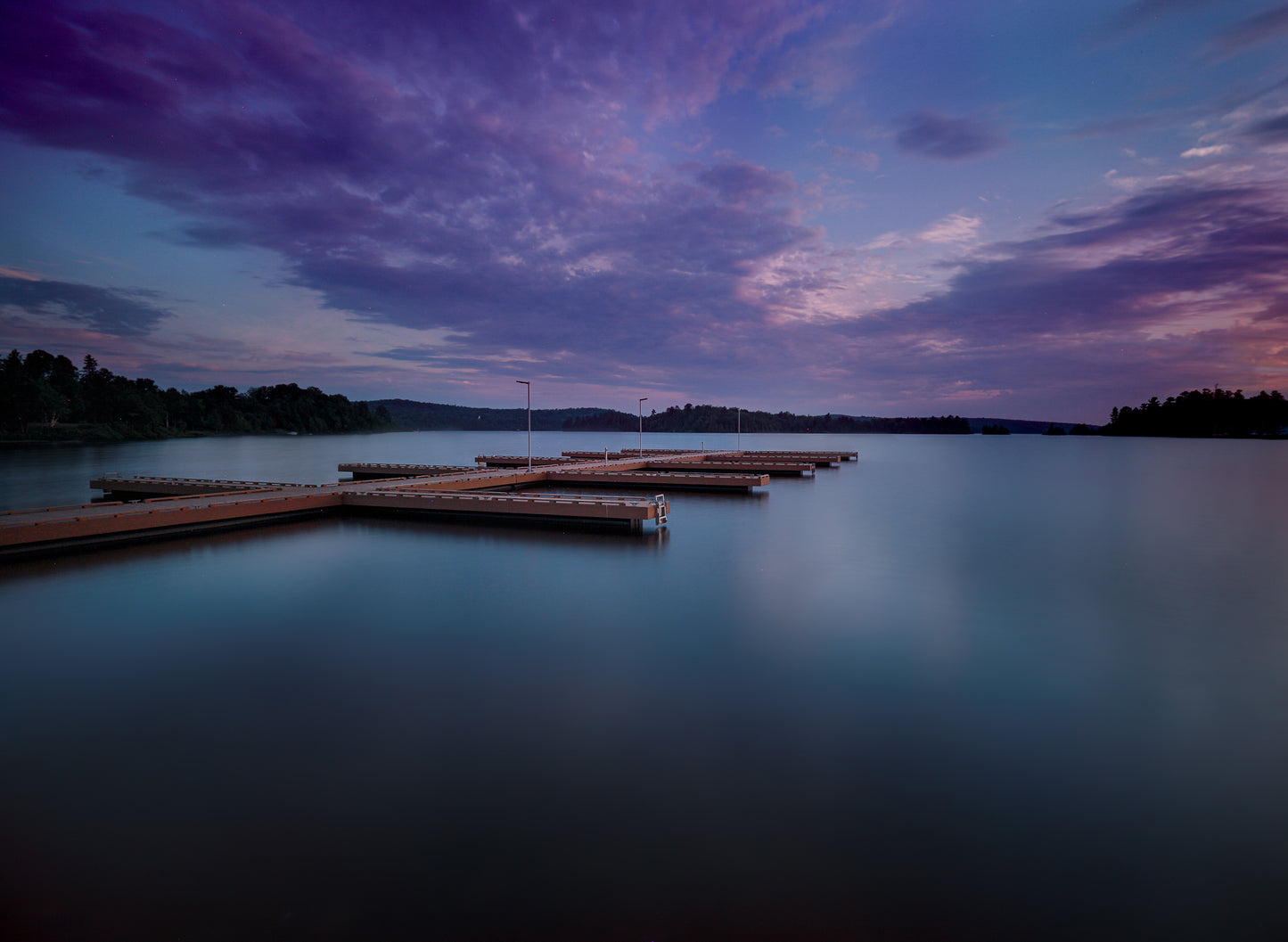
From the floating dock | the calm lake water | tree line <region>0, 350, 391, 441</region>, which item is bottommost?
the calm lake water

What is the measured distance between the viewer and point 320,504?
17359 millimetres

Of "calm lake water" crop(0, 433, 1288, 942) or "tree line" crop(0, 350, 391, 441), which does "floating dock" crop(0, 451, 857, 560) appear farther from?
"tree line" crop(0, 350, 391, 441)

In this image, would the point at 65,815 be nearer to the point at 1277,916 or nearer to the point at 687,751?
the point at 687,751

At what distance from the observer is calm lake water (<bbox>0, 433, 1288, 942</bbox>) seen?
11.6 ft

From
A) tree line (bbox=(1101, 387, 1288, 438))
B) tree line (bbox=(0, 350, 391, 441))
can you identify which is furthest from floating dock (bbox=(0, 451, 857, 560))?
tree line (bbox=(1101, 387, 1288, 438))

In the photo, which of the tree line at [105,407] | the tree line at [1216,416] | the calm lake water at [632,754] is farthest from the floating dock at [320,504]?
the tree line at [1216,416]

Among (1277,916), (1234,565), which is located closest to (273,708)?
(1277,916)

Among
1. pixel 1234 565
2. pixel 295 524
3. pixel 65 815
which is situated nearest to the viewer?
pixel 65 815

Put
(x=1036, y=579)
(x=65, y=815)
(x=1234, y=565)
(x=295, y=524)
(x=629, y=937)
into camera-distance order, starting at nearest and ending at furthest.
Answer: (x=629, y=937), (x=65, y=815), (x=1036, y=579), (x=1234, y=565), (x=295, y=524)

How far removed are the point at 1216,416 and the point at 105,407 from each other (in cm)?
14252

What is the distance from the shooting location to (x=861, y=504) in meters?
22.9

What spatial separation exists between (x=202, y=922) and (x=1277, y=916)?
5619 millimetres

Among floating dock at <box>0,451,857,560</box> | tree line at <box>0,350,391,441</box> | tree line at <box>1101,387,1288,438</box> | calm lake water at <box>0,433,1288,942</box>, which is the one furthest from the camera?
tree line at <box>1101,387,1288,438</box>

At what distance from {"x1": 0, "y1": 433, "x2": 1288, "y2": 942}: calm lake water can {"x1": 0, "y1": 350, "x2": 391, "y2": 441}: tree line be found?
6325 cm
